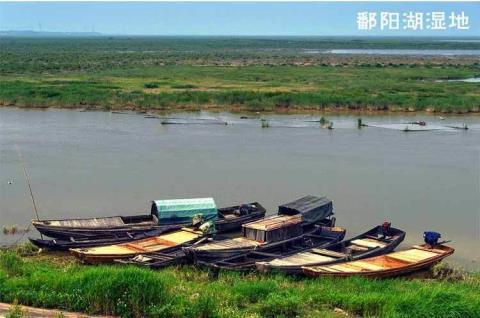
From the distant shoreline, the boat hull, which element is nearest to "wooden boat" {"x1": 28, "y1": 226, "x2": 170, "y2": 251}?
the boat hull

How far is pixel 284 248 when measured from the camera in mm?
17500

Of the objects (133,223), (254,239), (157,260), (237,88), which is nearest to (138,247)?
(157,260)

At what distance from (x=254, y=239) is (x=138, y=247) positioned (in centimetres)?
312

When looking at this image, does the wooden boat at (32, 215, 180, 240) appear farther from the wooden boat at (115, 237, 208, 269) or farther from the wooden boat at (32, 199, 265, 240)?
the wooden boat at (115, 237, 208, 269)

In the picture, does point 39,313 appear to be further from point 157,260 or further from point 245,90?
point 245,90

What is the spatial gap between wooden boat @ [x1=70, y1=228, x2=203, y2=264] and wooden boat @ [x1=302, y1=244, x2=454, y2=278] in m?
3.85

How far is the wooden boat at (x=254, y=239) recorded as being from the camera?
15.8m

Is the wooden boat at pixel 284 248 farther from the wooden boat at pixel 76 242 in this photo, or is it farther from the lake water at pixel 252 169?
the wooden boat at pixel 76 242

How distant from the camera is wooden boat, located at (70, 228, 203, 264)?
16.0 meters

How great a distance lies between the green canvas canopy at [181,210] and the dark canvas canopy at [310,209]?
2.13m

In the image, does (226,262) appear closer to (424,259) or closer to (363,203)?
(424,259)

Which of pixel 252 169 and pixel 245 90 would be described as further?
pixel 245 90

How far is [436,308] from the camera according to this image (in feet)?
40.4

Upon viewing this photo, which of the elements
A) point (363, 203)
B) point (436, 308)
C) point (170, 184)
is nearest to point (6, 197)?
point (170, 184)
